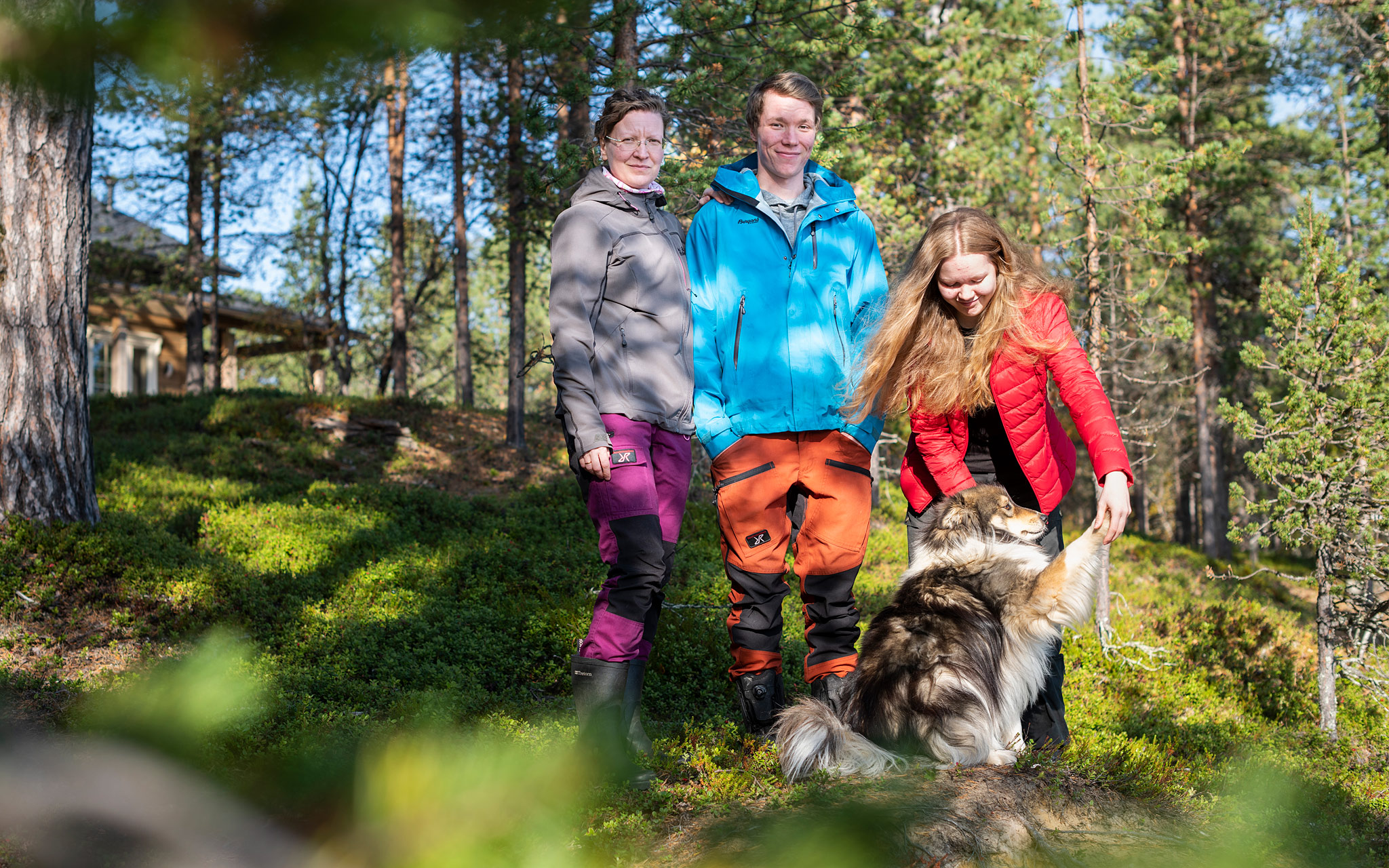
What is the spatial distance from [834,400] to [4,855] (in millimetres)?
3178

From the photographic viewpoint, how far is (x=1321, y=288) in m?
6.49

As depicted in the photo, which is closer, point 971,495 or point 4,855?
point 4,855

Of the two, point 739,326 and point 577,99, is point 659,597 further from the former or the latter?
point 577,99

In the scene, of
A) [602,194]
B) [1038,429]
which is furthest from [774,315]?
[1038,429]

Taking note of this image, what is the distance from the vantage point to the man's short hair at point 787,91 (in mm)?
3941

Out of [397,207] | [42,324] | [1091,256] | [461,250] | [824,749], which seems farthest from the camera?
[397,207]

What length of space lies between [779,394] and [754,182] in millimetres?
1029

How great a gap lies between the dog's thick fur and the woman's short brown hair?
2.29 m

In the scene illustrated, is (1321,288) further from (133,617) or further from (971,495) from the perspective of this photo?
(133,617)

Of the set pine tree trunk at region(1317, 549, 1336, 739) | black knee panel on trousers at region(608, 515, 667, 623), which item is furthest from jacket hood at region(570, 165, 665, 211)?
pine tree trunk at region(1317, 549, 1336, 739)

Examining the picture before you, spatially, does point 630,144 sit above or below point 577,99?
below

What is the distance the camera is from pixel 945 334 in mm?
3906

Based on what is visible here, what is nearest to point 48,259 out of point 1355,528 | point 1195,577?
point 1355,528

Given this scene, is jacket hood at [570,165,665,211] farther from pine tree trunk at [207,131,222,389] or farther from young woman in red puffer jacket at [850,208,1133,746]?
pine tree trunk at [207,131,222,389]
